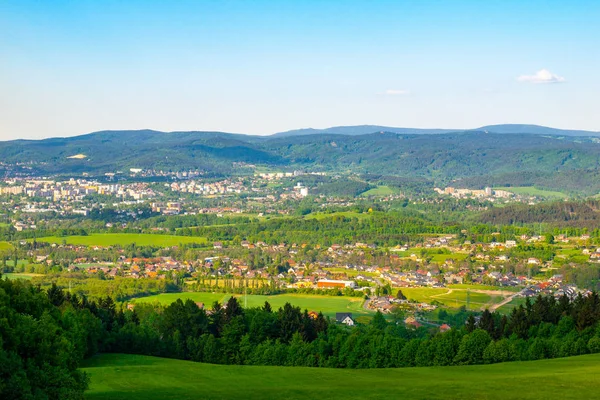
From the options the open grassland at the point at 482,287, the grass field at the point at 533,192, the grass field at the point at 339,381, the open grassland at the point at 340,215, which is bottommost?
the open grassland at the point at 482,287

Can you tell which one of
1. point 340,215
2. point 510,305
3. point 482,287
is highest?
point 340,215

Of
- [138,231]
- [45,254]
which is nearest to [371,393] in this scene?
[45,254]

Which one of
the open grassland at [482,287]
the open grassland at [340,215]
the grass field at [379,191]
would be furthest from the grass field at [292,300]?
the grass field at [379,191]

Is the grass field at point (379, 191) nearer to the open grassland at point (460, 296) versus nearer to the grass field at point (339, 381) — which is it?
the open grassland at point (460, 296)

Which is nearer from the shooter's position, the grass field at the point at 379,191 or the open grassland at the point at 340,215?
the open grassland at the point at 340,215

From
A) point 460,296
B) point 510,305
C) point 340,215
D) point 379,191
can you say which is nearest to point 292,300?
point 460,296

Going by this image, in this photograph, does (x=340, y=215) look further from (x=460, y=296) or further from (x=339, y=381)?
(x=339, y=381)

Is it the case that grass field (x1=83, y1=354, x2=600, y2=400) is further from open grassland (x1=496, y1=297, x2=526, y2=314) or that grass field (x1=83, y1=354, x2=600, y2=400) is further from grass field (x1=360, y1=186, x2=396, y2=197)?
grass field (x1=360, y1=186, x2=396, y2=197)
